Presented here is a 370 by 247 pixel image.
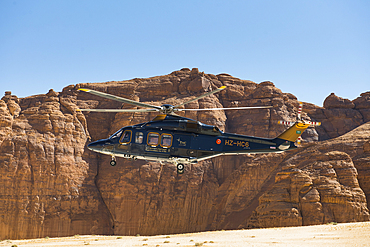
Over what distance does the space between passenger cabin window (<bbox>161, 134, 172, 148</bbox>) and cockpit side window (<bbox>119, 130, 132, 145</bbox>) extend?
1.88 metres

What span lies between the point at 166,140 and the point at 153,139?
0.72 metres

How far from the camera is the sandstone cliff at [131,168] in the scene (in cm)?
4875

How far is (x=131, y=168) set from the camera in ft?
175

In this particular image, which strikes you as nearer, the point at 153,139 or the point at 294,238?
the point at 294,238

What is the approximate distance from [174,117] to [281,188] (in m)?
17.1

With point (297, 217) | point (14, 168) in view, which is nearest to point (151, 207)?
point (14, 168)

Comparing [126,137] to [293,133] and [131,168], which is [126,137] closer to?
[293,133]

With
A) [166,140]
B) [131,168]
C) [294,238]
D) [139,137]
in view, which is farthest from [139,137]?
[131,168]

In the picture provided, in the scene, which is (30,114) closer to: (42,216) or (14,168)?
(14,168)

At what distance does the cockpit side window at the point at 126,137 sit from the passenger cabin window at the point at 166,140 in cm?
188

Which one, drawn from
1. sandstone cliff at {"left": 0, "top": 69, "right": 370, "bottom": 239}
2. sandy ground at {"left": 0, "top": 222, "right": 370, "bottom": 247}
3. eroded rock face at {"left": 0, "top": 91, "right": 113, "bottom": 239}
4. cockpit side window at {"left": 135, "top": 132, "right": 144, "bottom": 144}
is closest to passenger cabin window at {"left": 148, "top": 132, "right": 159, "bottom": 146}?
cockpit side window at {"left": 135, "top": 132, "right": 144, "bottom": 144}

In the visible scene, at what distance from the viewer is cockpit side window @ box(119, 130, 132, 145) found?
2352 centimetres

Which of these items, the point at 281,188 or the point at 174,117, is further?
the point at 281,188

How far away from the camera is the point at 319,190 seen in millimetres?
35781
